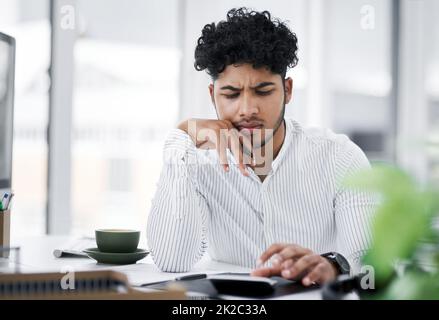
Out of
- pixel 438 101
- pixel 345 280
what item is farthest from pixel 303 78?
pixel 345 280

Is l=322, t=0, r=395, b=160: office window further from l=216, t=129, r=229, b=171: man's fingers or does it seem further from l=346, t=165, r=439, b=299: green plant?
l=346, t=165, r=439, b=299: green plant

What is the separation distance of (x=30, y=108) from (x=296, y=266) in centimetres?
200

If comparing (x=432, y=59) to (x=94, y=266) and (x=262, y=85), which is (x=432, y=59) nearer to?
(x=262, y=85)

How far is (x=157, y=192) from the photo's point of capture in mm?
1550

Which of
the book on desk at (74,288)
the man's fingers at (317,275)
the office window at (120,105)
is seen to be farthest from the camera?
the office window at (120,105)

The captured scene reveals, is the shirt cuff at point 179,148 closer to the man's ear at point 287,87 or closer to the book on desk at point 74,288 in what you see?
the man's ear at point 287,87

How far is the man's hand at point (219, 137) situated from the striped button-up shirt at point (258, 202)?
3 cm

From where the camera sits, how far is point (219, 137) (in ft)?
5.07

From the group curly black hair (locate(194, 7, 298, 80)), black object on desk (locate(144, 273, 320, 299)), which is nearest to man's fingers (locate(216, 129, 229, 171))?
curly black hair (locate(194, 7, 298, 80))

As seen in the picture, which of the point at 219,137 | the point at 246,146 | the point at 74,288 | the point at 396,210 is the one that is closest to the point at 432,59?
the point at 246,146

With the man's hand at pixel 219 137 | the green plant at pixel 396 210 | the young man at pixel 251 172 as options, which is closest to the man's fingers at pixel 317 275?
the young man at pixel 251 172

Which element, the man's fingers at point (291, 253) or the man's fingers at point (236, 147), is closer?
the man's fingers at point (291, 253)

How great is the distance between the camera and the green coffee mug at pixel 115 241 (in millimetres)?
1416

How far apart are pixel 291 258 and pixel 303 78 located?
268 centimetres
